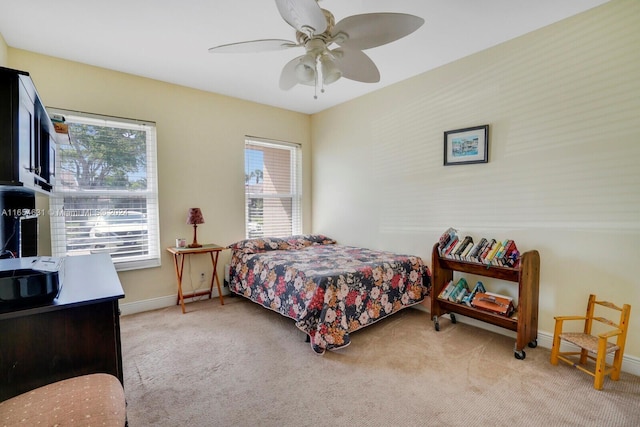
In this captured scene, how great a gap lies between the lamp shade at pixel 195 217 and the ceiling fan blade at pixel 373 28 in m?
2.47

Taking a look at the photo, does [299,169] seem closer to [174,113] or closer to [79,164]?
[174,113]

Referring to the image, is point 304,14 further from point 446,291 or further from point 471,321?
point 471,321

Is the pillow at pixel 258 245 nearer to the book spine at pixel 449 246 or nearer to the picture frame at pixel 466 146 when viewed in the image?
the book spine at pixel 449 246

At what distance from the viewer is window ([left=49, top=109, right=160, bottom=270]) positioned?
2957 mm

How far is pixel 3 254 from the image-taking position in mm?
1873

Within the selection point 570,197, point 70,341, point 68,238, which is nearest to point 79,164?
point 68,238

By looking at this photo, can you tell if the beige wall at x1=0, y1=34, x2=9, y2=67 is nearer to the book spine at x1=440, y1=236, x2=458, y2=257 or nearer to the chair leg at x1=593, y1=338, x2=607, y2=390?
the book spine at x1=440, y1=236, x2=458, y2=257

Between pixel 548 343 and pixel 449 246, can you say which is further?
pixel 449 246

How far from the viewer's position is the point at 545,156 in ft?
8.13

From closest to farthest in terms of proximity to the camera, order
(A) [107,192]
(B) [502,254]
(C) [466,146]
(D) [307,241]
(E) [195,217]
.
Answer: (B) [502,254] → (C) [466,146] → (A) [107,192] → (E) [195,217] → (D) [307,241]

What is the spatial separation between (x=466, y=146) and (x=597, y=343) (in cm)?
181

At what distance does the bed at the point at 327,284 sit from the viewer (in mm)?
2455

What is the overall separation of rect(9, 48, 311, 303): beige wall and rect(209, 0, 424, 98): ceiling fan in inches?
73.7

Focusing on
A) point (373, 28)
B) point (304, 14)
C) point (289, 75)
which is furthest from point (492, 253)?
point (304, 14)
